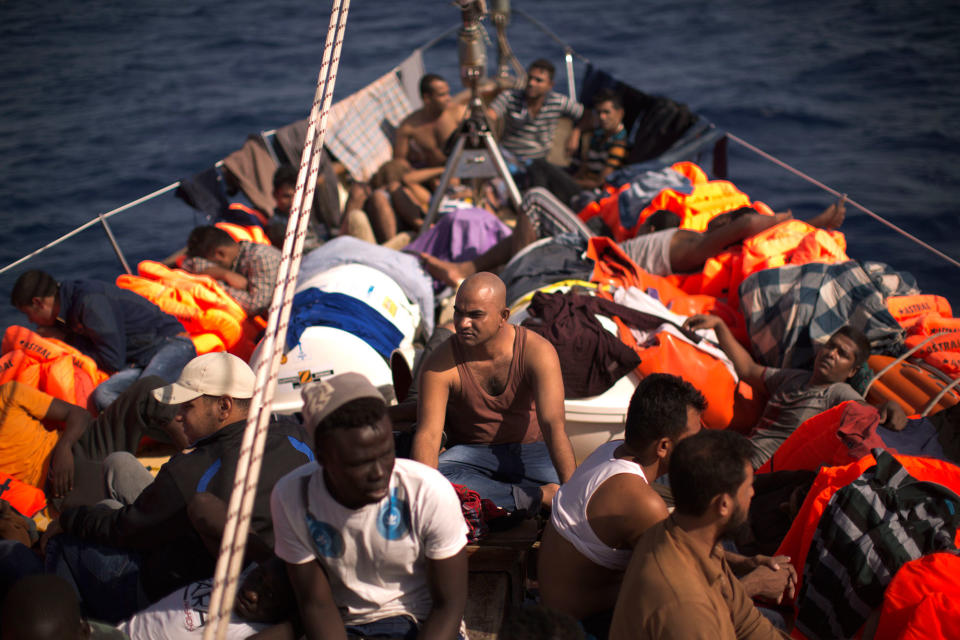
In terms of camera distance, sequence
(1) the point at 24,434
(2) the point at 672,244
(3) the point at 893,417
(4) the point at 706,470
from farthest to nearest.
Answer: (2) the point at 672,244
(1) the point at 24,434
(3) the point at 893,417
(4) the point at 706,470

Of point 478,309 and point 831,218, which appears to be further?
point 831,218

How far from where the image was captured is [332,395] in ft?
6.45

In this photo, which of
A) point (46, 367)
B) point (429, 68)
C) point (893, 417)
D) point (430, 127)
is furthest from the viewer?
point (429, 68)

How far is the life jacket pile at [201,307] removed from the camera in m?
4.89

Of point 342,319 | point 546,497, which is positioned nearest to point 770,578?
point 546,497

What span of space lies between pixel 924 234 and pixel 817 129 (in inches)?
176

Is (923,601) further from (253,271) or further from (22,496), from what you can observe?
(253,271)

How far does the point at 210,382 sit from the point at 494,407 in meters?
1.11

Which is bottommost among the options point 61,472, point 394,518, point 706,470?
point 61,472

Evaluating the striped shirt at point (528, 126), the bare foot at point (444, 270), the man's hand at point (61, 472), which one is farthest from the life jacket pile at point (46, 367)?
the striped shirt at point (528, 126)

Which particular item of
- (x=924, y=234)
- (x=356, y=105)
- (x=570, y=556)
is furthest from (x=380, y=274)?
(x=924, y=234)

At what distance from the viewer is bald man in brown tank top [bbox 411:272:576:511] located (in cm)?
297

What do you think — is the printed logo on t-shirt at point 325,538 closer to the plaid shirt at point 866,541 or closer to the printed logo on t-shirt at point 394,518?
the printed logo on t-shirt at point 394,518

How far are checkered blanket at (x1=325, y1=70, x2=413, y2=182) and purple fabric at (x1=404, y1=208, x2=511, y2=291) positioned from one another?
7.38ft
